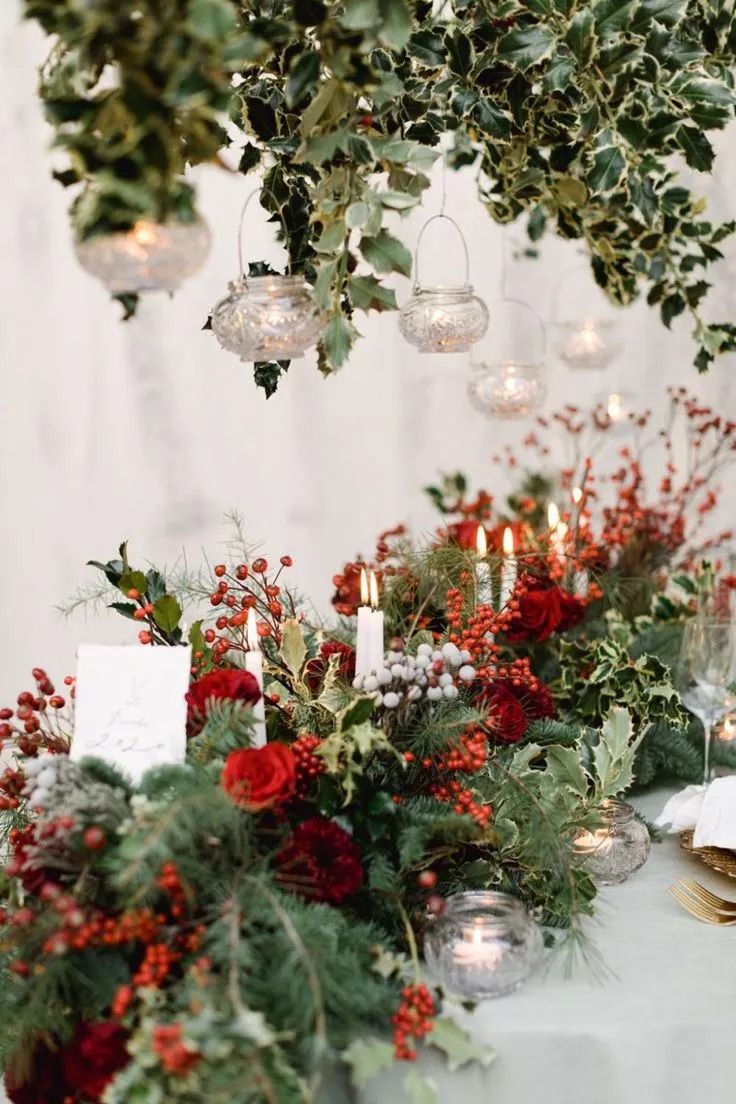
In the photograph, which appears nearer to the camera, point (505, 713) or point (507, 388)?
point (505, 713)

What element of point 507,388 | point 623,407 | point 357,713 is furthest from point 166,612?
point 623,407

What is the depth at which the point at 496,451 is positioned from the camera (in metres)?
2.95

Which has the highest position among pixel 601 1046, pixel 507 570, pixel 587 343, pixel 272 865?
pixel 587 343

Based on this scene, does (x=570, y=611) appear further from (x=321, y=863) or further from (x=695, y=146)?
(x=321, y=863)

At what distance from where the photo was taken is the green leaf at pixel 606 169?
1215 millimetres

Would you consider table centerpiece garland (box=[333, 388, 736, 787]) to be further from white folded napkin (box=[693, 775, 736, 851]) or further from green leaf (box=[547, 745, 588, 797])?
white folded napkin (box=[693, 775, 736, 851])

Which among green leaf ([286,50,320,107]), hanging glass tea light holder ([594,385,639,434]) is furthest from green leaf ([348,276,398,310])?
hanging glass tea light holder ([594,385,639,434])

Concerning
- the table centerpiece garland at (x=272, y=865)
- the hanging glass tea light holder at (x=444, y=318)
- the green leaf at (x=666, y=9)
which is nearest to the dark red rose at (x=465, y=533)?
the hanging glass tea light holder at (x=444, y=318)

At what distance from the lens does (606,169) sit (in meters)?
1.22

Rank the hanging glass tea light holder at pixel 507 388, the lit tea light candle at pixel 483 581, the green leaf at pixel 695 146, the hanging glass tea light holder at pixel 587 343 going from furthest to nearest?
the hanging glass tea light holder at pixel 587 343 → the hanging glass tea light holder at pixel 507 388 → the lit tea light candle at pixel 483 581 → the green leaf at pixel 695 146

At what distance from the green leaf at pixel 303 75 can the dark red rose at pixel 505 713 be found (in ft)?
2.10

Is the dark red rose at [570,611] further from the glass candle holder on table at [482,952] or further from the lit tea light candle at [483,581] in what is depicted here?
the glass candle holder on table at [482,952]

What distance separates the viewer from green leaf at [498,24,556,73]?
1205mm

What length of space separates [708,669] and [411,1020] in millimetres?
657
